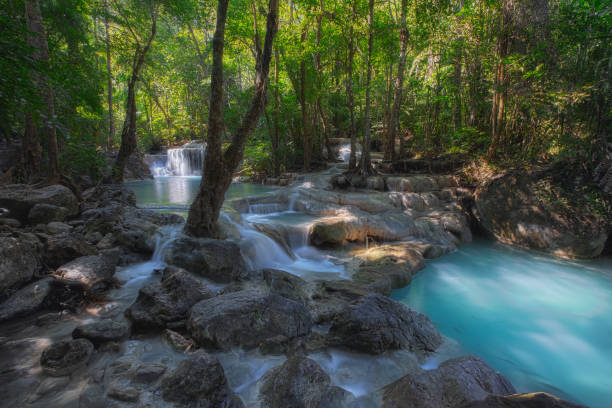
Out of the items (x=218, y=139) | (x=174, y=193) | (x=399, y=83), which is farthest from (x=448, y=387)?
(x=174, y=193)

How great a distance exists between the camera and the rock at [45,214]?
4.87 m

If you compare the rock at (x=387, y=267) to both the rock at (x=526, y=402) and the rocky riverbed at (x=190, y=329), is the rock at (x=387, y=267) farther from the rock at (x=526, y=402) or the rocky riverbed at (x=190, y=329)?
the rock at (x=526, y=402)

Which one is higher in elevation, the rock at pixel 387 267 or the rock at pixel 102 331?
the rock at pixel 102 331

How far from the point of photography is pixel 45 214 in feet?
16.4

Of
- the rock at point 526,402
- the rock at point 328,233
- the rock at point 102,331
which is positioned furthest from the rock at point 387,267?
the rock at point 102,331

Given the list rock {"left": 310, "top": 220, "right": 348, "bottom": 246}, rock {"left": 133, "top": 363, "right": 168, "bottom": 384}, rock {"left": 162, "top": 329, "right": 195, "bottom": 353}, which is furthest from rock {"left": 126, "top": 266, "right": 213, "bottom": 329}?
rock {"left": 310, "top": 220, "right": 348, "bottom": 246}

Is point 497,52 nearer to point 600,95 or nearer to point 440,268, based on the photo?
point 600,95

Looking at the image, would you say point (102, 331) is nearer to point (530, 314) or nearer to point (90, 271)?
point (90, 271)

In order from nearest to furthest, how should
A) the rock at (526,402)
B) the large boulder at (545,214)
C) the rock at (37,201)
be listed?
the rock at (526,402)
the rock at (37,201)
the large boulder at (545,214)

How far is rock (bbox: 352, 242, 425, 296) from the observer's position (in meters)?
5.11

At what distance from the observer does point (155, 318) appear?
3121 mm

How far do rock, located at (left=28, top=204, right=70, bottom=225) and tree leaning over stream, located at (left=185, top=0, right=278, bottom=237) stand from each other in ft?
7.77

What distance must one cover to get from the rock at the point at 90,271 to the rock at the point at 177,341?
57.6 inches

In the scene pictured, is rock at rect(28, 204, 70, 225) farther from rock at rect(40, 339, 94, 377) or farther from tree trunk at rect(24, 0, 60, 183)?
rock at rect(40, 339, 94, 377)
